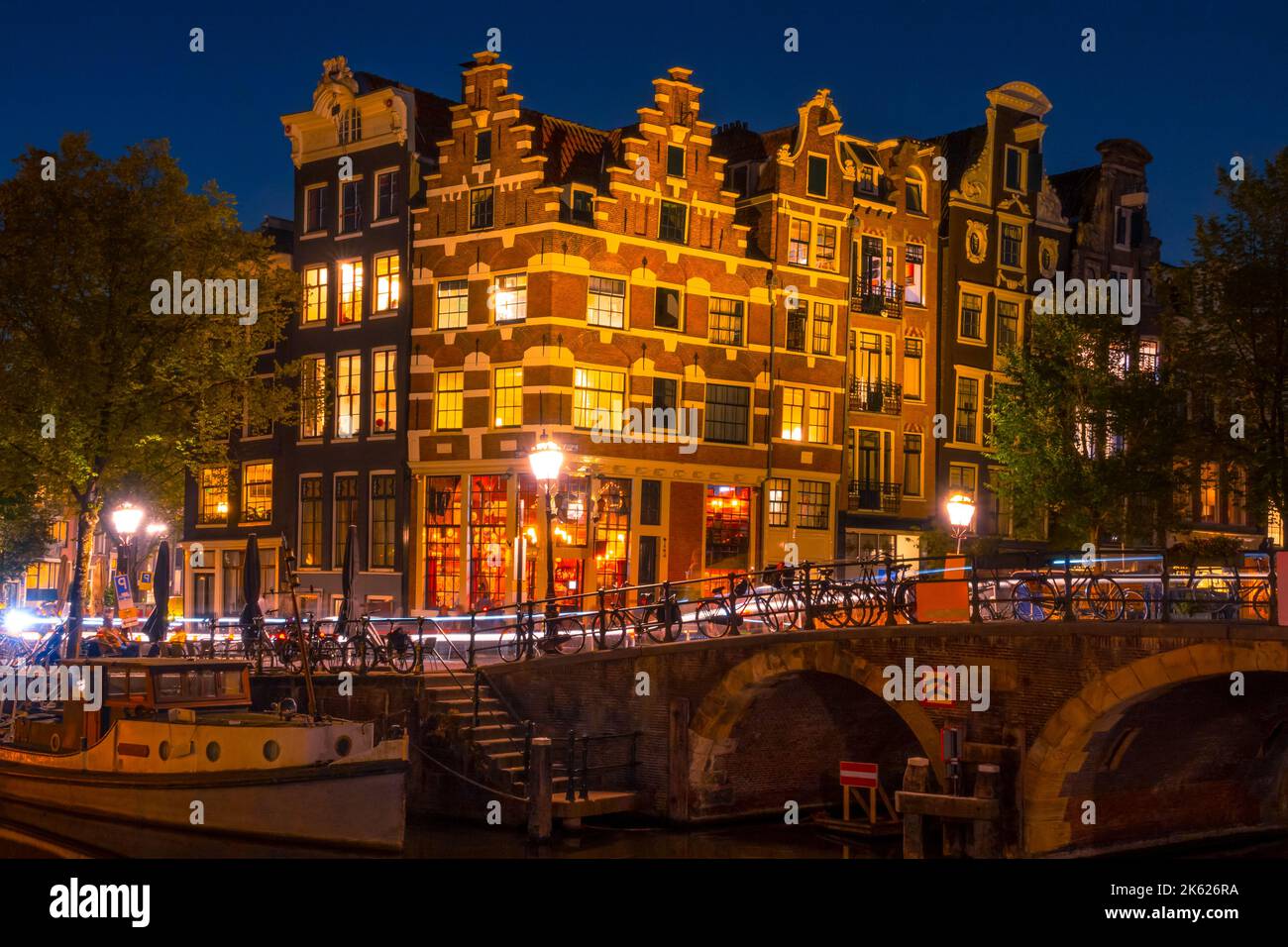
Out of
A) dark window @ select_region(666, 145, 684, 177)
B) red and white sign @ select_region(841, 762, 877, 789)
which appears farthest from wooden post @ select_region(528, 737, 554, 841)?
dark window @ select_region(666, 145, 684, 177)

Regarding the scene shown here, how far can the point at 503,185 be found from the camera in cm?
4094

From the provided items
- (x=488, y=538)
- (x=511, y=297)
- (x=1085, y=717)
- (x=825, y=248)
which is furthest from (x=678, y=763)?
(x=825, y=248)

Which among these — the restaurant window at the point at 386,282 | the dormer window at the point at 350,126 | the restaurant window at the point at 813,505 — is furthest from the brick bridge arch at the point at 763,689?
the dormer window at the point at 350,126

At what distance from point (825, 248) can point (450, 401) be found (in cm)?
1081

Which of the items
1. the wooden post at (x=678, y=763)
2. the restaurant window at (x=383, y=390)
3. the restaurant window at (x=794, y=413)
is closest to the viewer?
the wooden post at (x=678, y=763)

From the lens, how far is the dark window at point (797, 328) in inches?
1741

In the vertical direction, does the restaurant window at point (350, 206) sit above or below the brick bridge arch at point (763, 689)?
above

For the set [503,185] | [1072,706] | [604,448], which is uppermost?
[503,185]

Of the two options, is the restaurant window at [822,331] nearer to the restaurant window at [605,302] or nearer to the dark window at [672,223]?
the dark window at [672,223]

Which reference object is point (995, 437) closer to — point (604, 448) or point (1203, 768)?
point (604, 448)

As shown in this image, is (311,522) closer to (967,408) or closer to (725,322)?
(725,322)

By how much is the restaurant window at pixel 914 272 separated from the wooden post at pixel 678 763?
20.8 metres
